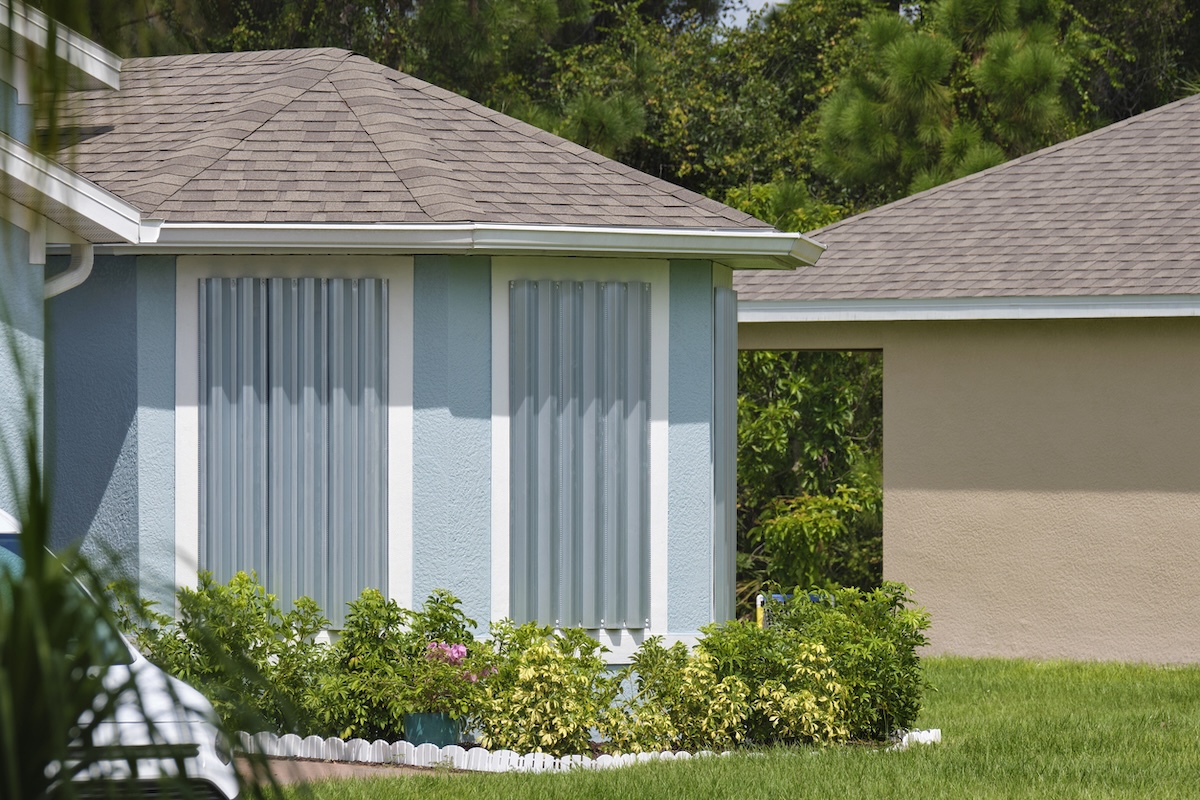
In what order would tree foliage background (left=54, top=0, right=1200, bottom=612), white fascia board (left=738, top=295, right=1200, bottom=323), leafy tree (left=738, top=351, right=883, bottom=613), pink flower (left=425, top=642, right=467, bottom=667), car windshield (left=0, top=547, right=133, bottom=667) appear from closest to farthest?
car windshield (left=0, top=547, right=133, bottom=667) < pink flower (left=425, top=642, right=467, bottom=667) < white fascia board (left=738, top=295, right=1200, bottom=323) < leafy tree (left=738, top=351, right=883, bottom=613) < tree foliage background (left=54, top=0, right=1200, bottom=612)

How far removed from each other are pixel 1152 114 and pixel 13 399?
12117mm

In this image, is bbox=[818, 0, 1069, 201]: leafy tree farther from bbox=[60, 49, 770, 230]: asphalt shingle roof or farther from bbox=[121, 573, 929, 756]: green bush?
bbox=[121, 573, 929, 756]: green bush

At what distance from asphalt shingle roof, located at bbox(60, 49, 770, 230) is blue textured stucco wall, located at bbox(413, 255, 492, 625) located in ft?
1.73

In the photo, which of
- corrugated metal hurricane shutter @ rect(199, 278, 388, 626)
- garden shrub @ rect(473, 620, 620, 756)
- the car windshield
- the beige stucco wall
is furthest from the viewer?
the beige stucco wall

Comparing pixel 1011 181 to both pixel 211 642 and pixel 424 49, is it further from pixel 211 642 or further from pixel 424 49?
pixel 211 642

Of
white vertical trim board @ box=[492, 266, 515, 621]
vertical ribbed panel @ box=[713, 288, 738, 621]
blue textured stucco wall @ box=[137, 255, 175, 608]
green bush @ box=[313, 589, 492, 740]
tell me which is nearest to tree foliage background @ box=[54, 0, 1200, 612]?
vertical ribbed panel @ box=[713, 288, 738, 621]

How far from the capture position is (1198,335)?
12945 millimetres

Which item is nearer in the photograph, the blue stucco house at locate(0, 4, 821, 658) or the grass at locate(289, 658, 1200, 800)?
the grass at locate(289, 658, 1200, 800)

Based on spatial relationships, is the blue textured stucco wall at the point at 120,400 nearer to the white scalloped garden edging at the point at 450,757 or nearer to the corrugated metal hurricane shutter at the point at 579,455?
the white scalloped garden edging at the point at 450,757

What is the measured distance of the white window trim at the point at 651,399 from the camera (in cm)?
959

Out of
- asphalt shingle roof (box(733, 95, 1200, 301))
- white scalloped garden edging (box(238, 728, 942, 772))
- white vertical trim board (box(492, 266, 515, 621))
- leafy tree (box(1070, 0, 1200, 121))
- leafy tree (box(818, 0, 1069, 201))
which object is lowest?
white scalloped garden edging (box(238, 728, 942, 772))

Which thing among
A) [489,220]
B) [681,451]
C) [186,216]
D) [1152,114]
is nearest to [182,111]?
[186,216]

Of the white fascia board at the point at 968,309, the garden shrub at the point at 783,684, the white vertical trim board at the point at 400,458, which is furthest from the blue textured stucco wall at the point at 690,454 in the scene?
the white fascia board at the point at 968,309

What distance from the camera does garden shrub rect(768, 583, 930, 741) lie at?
9406 mm
